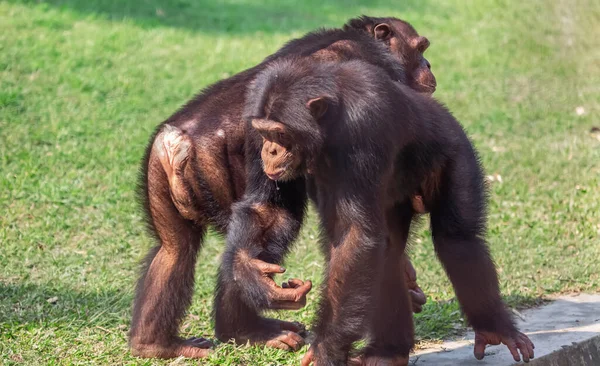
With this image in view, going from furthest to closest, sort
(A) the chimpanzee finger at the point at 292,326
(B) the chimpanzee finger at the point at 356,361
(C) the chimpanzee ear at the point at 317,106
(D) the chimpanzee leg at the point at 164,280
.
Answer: (A) the chimpanzee finger at the point at 292,326, (D) the chimpanzee leg at the point at 164,280, (B) the chimpanzee finger at the point at 356,361, (C) the chimpanzee ear at the point at 317,106

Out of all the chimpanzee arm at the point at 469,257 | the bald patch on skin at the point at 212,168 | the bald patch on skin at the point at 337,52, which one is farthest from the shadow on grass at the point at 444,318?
the bald patch on skin at the point at 337,52

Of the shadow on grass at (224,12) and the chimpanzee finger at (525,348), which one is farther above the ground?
the shadow on grass at (224,12)

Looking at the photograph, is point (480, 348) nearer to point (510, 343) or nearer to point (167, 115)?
point (510, 343)

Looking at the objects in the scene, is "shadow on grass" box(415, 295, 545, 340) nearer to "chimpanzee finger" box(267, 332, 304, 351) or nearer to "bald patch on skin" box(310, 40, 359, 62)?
"chimpanzee finger" box(267, 332, 304, 351)

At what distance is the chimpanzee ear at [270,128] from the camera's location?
4184 millimetres

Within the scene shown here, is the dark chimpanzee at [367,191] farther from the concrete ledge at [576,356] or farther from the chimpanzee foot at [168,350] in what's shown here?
the chimpanzee foot at [168,350]

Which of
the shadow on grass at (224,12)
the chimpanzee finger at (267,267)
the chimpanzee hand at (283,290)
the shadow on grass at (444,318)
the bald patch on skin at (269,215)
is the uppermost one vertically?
the shadow on grass at (224,12)

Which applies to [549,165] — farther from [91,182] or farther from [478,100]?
[91,182]

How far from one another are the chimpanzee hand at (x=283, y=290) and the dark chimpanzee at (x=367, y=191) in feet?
0.22

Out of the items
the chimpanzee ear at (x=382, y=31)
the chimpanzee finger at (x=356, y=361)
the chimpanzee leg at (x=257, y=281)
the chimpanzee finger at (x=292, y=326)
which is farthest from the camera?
the chimpanzee ear at (x=382, y=31)

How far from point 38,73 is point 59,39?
1.15m

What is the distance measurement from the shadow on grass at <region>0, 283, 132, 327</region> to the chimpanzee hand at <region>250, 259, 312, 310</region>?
60.6 inches

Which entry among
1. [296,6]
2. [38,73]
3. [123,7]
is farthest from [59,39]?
[296,6]

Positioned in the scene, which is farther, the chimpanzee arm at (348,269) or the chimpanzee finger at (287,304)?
the chimpanzee finger at (287,304)
